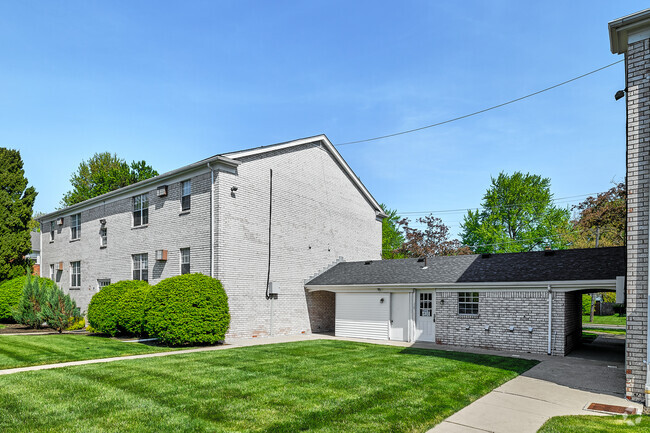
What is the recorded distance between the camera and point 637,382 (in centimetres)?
768

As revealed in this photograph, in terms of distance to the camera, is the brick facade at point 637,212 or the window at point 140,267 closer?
the brick facade at point 637,212

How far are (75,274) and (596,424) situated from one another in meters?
26.7

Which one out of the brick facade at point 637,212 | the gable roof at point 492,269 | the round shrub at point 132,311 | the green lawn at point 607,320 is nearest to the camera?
the brick facade at point 637,212

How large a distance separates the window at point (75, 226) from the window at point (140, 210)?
22.5 ft

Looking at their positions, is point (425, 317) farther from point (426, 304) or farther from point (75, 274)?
point (75, 274)

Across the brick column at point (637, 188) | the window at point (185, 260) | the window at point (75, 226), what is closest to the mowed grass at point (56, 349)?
the window at point (185, 260)

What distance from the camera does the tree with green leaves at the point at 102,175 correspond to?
40094mm

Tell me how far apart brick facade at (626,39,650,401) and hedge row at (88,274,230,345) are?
38.2 feet

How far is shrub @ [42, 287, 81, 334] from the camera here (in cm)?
1681

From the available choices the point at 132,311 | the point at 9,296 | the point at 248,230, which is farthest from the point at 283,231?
the point at 9,296

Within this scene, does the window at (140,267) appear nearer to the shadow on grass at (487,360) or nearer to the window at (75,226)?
the window at (75,226)

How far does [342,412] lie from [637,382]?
565 cm

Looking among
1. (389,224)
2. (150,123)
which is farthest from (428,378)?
(389,224)

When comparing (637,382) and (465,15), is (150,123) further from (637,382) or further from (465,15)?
(637,382)
